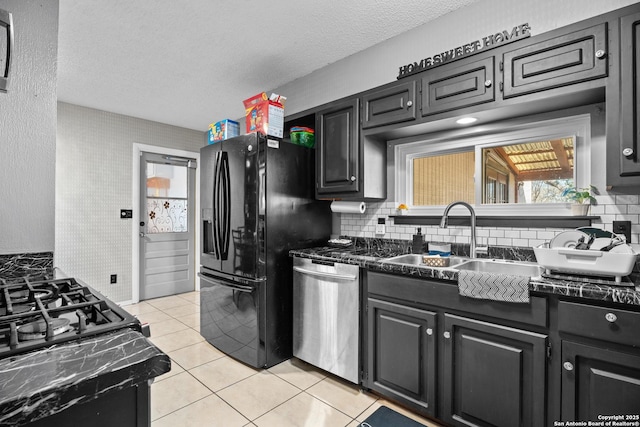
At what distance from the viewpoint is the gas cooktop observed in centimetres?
72

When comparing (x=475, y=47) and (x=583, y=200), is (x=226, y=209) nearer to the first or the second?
(x=475, y=47)

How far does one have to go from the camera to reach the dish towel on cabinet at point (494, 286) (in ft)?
4.82

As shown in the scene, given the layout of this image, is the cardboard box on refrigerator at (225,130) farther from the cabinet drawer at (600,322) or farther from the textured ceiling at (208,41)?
the cabinet drawer at (600,322)

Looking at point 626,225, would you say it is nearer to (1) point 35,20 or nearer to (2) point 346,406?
(2) point 346,406

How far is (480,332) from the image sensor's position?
1627mm

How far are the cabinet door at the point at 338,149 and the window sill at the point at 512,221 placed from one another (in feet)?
1.79

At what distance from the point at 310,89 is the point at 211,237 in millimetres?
1746

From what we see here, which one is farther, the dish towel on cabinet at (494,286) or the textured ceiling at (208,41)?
the textured ceiling at (208,41)

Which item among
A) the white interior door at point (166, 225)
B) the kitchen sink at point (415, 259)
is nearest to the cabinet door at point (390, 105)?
the kitchen sink at point (415, 259)

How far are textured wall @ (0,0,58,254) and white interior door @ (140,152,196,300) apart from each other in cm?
325

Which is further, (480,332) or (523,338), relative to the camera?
(480,332)

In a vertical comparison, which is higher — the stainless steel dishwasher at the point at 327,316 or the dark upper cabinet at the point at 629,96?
the dark upper cabinet at the point at 629,96

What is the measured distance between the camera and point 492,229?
→ 7.12ft

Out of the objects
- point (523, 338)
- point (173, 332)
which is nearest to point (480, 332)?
point (523, 338)
